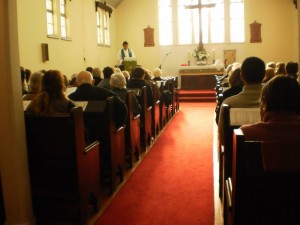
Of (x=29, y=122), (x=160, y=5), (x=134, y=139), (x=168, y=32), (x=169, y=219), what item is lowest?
(x=169, y=219)

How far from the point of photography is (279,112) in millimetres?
2012

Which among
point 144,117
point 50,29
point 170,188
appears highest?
point 50,29

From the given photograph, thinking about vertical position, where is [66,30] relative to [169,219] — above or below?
above

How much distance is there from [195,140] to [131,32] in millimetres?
10691

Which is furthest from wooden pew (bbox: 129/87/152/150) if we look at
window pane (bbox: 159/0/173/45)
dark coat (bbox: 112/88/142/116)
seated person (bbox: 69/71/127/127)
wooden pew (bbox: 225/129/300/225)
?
window pane (bbox: 159/0/173/45)

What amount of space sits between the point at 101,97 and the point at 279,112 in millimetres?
2567

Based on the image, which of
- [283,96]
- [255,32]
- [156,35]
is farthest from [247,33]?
[283,96]

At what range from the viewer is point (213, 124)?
8.33 meters

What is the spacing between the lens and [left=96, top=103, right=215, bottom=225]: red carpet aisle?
3.39 metres

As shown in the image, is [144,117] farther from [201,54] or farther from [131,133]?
[201,54]

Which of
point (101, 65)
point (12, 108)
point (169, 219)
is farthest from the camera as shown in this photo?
point (101, 65)

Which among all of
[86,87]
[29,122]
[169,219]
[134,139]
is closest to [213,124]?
[134,139]

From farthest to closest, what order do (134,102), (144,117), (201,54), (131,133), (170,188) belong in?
(201,54)
(144,117)
(134,102)
(131,133)
(170,188)

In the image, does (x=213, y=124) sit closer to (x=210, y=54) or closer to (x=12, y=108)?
(x=12, y=108)
